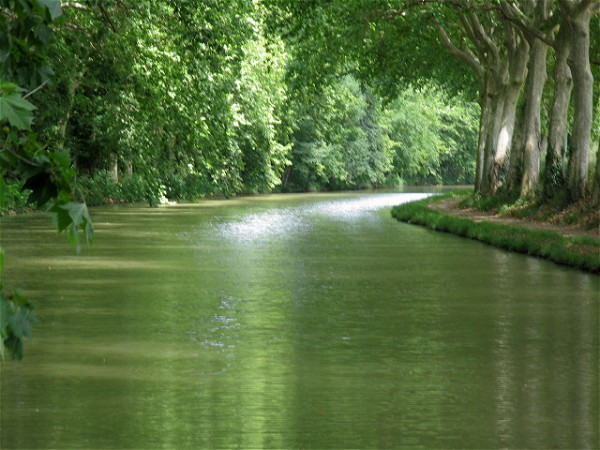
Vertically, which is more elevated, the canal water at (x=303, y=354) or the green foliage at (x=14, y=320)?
the green foliage at (x=14, y=320)

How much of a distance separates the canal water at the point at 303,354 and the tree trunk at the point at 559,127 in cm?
1127

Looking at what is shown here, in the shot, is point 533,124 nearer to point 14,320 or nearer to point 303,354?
point 303,354

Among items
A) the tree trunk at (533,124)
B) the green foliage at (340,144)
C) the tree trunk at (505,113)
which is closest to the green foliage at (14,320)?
the tree trunk at (533,124)

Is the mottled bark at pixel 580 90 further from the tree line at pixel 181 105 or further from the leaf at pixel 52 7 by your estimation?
the leaf at pixel 52 7

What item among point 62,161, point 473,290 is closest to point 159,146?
point 473,290

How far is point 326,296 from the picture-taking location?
708 inches

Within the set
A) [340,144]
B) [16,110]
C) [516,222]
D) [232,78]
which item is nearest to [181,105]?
[516,222]

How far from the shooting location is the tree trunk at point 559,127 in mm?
36156

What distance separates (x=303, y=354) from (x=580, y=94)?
2383 cm

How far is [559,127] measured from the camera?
38.5 metres

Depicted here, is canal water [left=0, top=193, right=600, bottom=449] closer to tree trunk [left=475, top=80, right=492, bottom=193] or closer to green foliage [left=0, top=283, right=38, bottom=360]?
green foliage [left=0, top=283, right=38, bottom=360]

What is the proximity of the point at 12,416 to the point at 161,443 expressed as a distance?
1.44 m

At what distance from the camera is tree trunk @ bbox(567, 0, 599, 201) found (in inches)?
1324

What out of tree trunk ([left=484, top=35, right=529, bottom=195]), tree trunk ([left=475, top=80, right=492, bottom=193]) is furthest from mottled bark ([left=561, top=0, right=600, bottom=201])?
tree trunk ([left=475, top=80, right=492, bottom=193])
